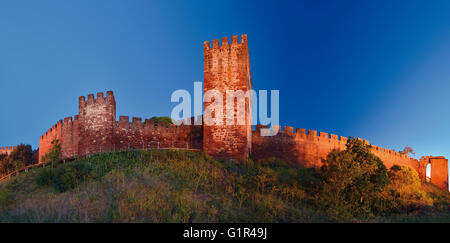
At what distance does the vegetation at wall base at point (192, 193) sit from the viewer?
324 inches

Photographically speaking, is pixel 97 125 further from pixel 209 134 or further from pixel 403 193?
pixel 403 193

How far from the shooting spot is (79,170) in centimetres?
1287

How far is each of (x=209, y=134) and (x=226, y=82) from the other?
146 inches

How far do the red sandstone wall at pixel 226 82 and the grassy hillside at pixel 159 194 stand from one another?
1.81m

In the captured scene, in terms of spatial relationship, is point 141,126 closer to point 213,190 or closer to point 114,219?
point 213,190

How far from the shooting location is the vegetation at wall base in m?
8.24

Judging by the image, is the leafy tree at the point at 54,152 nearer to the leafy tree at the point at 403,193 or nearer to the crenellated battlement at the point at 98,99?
the crenellated battlement at the point at 98,99

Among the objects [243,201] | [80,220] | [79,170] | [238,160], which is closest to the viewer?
[80,220]

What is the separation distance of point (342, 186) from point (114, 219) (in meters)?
9.62

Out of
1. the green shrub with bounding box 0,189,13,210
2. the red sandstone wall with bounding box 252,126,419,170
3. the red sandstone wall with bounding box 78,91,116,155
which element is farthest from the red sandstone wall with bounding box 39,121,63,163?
the red sandstone wall with bounding box 252,126,419,170

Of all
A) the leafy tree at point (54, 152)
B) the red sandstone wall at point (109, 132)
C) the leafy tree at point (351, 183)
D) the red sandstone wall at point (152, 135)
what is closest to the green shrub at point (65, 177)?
the red sandstone wall at point (109, 132)

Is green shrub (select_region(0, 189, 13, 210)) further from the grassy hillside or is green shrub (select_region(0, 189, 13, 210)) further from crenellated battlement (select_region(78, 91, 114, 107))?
crenellated battlement (select_region(78, 91, 114, 107))
